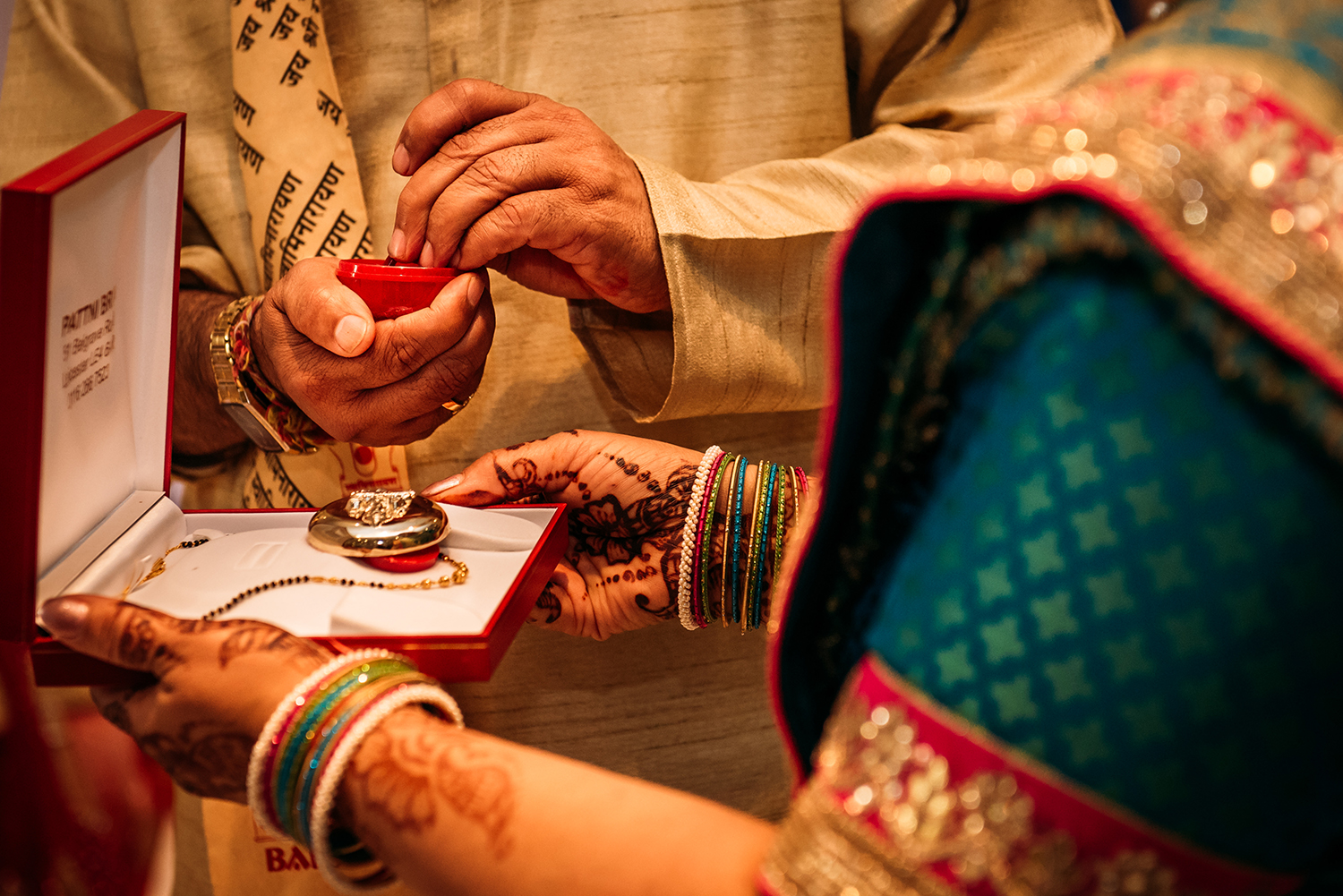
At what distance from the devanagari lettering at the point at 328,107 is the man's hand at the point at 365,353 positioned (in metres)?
0.21

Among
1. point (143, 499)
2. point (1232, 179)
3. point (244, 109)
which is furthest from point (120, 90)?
point (1232, 179)

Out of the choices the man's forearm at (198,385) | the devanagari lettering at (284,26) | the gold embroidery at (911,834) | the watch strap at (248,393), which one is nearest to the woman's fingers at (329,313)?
the watch strap at (248,393)

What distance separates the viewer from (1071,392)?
286 mm

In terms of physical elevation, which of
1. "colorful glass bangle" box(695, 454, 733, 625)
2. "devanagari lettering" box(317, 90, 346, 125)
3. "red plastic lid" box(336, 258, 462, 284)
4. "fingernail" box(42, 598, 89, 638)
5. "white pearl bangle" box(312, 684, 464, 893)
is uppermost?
"devanagari lettering" box(317, 90, 346, 125)

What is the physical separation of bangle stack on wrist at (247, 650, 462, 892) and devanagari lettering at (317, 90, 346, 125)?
66cm

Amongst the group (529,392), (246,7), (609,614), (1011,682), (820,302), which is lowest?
(609,614)

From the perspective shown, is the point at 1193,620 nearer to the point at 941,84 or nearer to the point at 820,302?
the point at 820,302

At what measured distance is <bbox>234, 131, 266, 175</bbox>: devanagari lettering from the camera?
0.92 metres

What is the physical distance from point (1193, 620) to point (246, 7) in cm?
106

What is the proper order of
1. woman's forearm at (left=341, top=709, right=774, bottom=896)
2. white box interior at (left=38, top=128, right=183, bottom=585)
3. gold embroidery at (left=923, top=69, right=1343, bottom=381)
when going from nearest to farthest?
1. gold embroidery at (left=923, top=69, right=1343, bottom=381)
2. woman's forearm at (left=341, top=709, right=774, bottom=896)
3. white box interior at (left=38, top=128, right=183, bottom=585)

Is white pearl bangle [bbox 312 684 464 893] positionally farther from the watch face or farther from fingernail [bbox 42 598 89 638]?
the watch face

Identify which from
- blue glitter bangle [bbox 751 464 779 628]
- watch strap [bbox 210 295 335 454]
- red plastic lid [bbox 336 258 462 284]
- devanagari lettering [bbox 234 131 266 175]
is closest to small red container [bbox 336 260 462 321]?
red plastic lid [bbox 336 258 462 284]

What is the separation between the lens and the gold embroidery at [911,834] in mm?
294

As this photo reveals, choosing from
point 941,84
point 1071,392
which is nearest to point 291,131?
point 941,84
